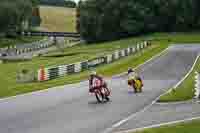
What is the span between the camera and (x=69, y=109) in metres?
19.5

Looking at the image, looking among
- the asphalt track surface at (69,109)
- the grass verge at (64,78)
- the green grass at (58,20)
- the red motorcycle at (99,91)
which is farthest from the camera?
the green grass at (58,20)

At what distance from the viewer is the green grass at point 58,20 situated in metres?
171

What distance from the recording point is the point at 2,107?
65.2ft

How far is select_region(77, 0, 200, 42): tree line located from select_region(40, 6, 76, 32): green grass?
63389 millimetres

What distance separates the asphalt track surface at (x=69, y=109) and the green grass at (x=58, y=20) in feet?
464

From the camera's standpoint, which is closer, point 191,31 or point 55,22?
point 191,31

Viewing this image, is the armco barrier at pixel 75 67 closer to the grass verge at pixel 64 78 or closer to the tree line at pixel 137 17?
the grass verge at pixel 64 78

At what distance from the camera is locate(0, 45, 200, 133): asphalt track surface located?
15297mm

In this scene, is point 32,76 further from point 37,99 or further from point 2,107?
point 2,107

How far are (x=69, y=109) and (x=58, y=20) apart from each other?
164132 millimetres

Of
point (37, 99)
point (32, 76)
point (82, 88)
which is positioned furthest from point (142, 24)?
point (37, 99)

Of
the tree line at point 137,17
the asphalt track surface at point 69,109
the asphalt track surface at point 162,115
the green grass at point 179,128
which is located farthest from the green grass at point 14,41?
the green grass at point 179,128

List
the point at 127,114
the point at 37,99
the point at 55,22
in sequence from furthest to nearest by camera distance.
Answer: the point at 55,22, the point at 37,99, the point at 127,114

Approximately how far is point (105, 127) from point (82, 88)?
13732mm
